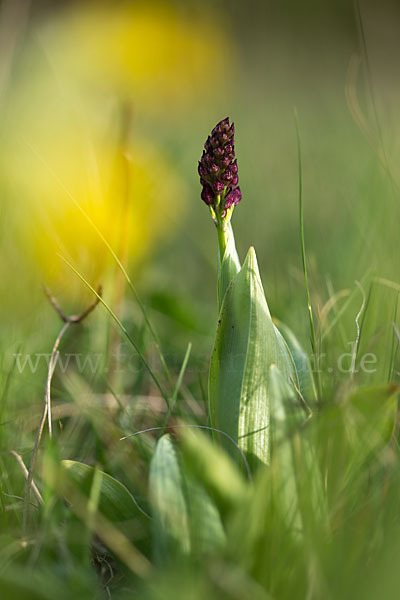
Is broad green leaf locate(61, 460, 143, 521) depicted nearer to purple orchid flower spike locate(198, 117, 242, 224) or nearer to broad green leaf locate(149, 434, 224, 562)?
broad green leaf locate(149, 434, 224, 562)

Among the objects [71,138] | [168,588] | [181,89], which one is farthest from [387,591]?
[181,89]

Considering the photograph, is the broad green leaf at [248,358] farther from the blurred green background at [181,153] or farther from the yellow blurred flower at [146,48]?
the yellow blurred flower at [146,48]

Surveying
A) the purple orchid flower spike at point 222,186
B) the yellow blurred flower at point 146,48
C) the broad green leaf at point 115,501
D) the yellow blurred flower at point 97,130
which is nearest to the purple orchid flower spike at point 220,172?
the purple orchid flower spike at point 222,186

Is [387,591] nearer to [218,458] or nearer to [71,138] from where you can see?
[218,458]

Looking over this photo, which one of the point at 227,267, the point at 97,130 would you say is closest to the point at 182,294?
the point at 97,130

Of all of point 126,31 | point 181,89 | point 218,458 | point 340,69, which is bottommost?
point 218,458

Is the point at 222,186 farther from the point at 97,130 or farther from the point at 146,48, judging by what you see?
the point at 146,48

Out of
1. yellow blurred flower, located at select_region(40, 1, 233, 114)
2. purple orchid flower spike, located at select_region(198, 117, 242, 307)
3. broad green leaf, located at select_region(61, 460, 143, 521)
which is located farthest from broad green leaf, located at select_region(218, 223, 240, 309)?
yellow blurred flower, located at select_region(40, 1, 233, 114)
